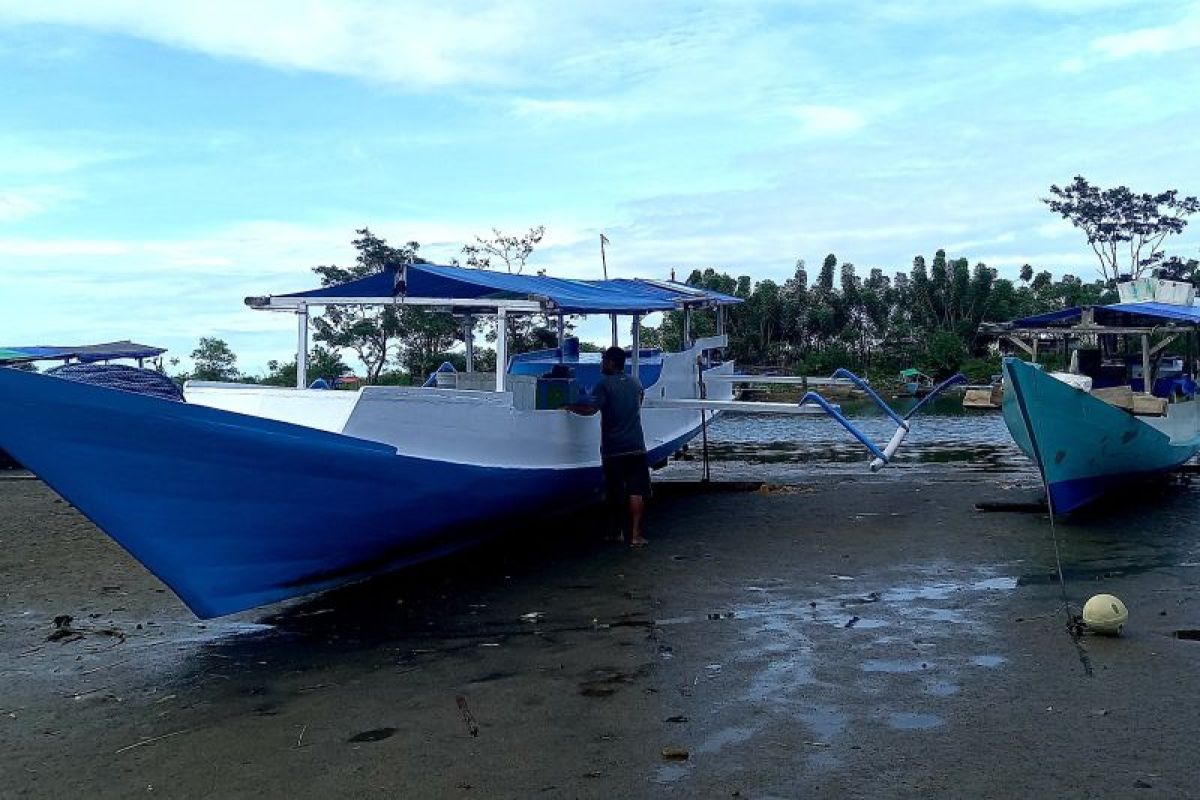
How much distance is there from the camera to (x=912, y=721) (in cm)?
471

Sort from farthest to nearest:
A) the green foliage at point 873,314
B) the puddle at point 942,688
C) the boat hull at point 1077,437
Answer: the green foliage at point 873,314 → the boat hull at point 1077,437 → the puddle at point 942,688

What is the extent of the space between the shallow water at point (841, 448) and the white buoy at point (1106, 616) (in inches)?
350

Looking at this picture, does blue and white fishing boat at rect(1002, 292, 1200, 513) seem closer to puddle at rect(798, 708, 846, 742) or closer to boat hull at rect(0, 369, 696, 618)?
puddle at rect(798, 708, 846, 742)

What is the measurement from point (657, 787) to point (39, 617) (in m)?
5.38

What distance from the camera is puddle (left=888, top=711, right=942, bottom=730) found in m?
4.64

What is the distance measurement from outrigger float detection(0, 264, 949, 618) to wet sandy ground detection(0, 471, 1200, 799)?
1.52 ft

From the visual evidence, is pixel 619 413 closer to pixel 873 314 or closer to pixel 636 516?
pixel 636 516

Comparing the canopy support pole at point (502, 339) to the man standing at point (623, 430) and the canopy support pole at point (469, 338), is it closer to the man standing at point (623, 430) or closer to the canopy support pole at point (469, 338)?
the man standing at point (623, 430)

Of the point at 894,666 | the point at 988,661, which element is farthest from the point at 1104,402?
the point at 894,666

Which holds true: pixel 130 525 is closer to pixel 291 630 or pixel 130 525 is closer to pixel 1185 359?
pixel 291 630

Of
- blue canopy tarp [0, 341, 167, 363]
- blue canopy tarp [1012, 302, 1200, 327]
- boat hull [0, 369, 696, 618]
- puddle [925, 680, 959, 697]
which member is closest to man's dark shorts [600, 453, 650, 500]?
boat hull [0, 369, 696, 618]

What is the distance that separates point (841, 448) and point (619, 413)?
39.0ft

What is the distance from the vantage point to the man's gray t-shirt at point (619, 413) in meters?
9.66

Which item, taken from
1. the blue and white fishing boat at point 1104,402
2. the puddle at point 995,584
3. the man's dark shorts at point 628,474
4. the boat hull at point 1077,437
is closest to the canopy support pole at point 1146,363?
the blue and white fishing boat at point 1104,402
